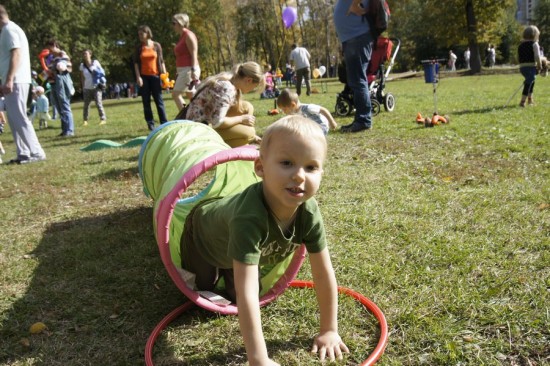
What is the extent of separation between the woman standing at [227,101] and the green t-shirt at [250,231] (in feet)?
8.44

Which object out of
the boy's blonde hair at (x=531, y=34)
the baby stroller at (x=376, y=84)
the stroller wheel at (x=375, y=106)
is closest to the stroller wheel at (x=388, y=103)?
the baby stroller at (x=376, y=84)

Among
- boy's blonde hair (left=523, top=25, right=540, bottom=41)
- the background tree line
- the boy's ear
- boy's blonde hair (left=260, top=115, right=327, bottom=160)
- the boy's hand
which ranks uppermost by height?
the background tree line

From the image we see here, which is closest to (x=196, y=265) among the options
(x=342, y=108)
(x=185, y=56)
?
(x=185, y=56)

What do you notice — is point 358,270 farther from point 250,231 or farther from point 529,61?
point 529,61

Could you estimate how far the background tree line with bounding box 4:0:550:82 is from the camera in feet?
110

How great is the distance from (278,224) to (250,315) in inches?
17.2

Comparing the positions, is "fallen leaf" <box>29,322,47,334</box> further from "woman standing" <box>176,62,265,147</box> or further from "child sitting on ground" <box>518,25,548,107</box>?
"child sitting on ground" <box>518,25,548,107</box>

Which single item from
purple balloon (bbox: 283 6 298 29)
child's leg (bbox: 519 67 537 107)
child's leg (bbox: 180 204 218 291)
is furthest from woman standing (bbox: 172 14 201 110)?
purple balloon (bbox: 283 6 298 29)

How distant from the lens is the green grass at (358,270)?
7.59ft

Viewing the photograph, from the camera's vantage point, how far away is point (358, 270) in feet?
9.84

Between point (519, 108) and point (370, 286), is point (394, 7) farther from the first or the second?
point (370, 286)

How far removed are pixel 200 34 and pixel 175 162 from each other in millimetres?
39788

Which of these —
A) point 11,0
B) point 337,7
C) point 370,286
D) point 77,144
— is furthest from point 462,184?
point 11,0

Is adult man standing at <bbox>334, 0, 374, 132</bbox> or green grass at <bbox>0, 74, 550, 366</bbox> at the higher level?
adult man standing at <bbox>334, 0, 374, 132</bbox>
